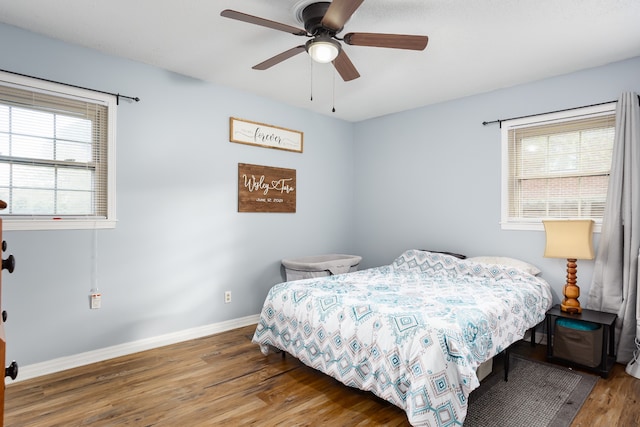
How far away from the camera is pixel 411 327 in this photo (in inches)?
82.8

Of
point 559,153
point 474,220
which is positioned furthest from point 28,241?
point 559,153

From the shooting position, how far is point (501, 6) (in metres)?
2.33

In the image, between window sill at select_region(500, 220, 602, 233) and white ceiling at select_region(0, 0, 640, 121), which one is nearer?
white ceiling at select_region(0, 0, 640, 121)

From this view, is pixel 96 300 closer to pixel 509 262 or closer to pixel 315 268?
pixel 315 268

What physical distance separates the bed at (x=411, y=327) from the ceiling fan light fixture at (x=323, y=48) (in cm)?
162

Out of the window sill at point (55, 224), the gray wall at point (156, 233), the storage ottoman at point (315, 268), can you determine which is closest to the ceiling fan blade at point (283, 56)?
the gray wall at point (156, 233)

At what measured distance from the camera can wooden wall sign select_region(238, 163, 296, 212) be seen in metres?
3.95

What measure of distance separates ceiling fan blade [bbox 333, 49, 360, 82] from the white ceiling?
0.77 feet

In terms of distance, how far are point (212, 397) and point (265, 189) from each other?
2.26 meters

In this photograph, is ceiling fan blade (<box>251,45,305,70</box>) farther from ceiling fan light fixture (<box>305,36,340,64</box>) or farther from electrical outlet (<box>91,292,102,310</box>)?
electrical outlet (<box>91,292,102,310</box>)

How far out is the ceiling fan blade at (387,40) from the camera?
218cm

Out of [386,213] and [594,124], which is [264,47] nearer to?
[386,213]

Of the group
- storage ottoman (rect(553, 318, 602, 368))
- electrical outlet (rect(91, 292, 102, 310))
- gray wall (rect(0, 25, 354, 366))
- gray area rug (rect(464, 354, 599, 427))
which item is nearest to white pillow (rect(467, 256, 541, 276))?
storage ottoman (rect(553, 318, 602, 368))

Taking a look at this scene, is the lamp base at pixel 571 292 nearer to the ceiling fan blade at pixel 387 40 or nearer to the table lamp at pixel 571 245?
the table lamp at pixel 571 245
